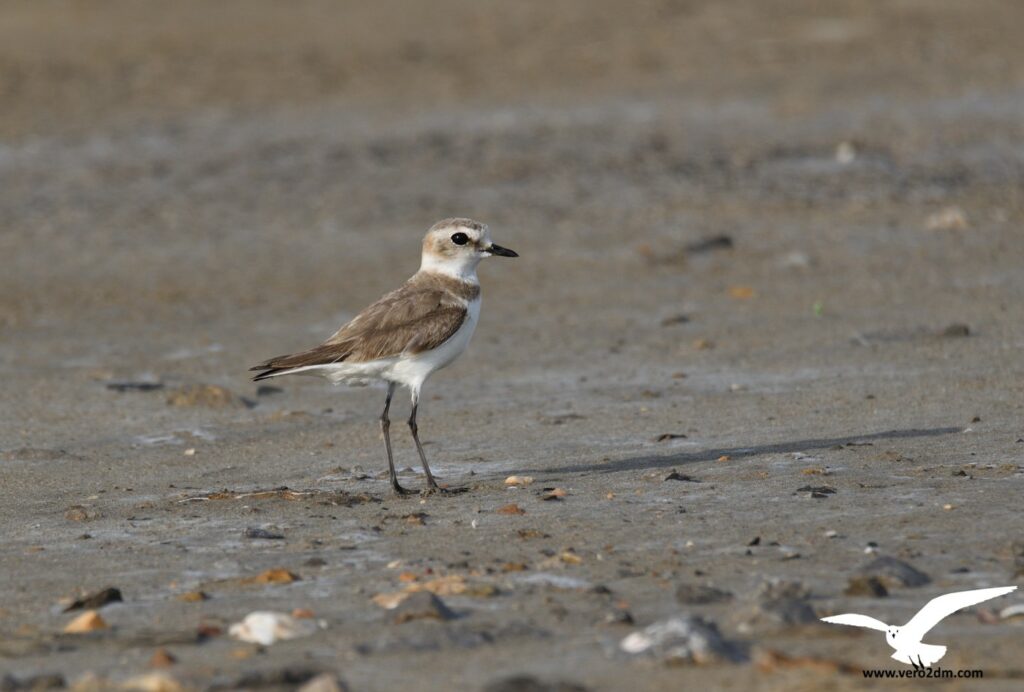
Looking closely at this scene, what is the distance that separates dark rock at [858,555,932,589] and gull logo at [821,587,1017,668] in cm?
21

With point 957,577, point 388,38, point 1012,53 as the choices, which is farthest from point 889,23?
point 957,577

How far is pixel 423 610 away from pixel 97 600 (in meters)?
1.02

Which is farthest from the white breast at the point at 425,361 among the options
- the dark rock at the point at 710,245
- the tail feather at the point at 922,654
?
the dark rock at the point at 710,245

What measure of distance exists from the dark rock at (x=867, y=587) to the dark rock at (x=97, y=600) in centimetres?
218

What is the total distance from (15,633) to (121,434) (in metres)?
3.27

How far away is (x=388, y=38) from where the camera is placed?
70.5 ft

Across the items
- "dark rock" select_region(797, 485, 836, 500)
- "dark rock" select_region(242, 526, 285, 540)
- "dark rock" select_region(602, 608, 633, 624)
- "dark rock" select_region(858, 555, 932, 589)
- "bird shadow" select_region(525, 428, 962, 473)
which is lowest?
"bird shadow" select_region(525, 428, 962, 473)

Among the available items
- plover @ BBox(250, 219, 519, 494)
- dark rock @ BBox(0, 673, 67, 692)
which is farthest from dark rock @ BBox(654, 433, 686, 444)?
dark rock @ BBox(0, 673, 67, 692)

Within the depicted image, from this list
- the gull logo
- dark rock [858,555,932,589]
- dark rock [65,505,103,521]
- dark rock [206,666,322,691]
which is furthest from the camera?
dark rock [65,505,103,521]

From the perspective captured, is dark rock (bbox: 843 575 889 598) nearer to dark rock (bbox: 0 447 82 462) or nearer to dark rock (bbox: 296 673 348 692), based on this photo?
dark rock (bbox: 296 673 348 692)

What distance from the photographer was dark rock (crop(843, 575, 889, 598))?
4.85 m

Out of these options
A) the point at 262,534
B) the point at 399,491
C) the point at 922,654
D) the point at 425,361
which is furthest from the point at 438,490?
the point at 922,654

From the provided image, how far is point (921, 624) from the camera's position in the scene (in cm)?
448

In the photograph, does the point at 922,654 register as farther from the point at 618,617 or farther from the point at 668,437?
the point at 668,437
